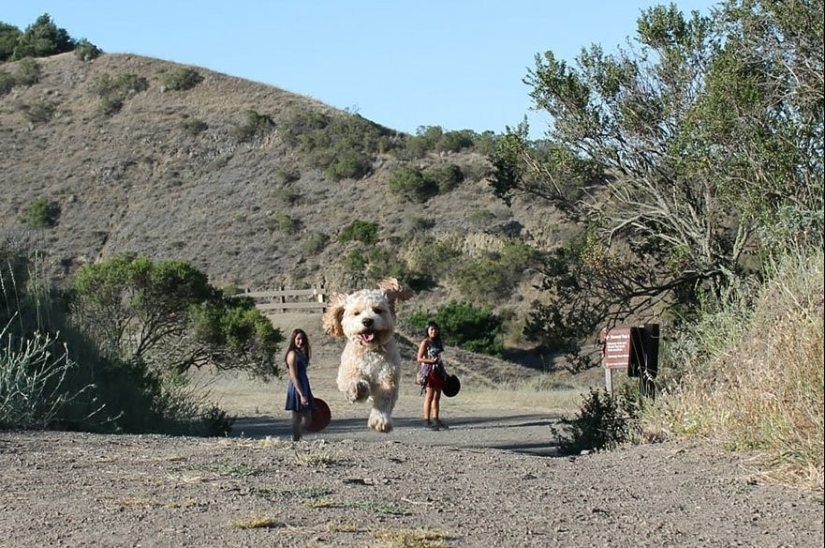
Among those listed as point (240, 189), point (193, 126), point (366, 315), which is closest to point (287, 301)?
point (240, 189)

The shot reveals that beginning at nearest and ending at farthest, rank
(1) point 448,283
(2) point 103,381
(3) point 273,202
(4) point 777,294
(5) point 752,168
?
1. (4) point 777,294
2. (5) point 752,168
3. (2) point 103,381
4. (1) point 448,283
5. (3) point 273,202

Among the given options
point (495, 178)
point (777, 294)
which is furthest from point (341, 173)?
point (777, 294)

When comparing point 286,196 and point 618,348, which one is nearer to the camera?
point 618,348

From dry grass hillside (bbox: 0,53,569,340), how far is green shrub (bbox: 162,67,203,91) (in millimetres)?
382

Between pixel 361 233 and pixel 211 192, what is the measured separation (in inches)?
406

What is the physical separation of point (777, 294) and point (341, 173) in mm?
53395

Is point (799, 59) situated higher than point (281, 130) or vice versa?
point (281, 130)

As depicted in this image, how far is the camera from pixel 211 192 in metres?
62.9

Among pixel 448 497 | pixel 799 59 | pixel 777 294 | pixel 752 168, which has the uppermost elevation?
pixel 799 59

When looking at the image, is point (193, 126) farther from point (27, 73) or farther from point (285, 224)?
point (27, 73)

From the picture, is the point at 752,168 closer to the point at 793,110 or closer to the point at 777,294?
the point at 793,110

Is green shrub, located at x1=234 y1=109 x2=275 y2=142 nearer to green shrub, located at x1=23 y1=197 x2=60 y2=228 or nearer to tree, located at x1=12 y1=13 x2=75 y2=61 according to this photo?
green shrub, located at x1=23 y1=197 x2=60 y2=228

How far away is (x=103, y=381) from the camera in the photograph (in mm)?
15609

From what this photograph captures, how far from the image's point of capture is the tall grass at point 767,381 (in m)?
8.42
